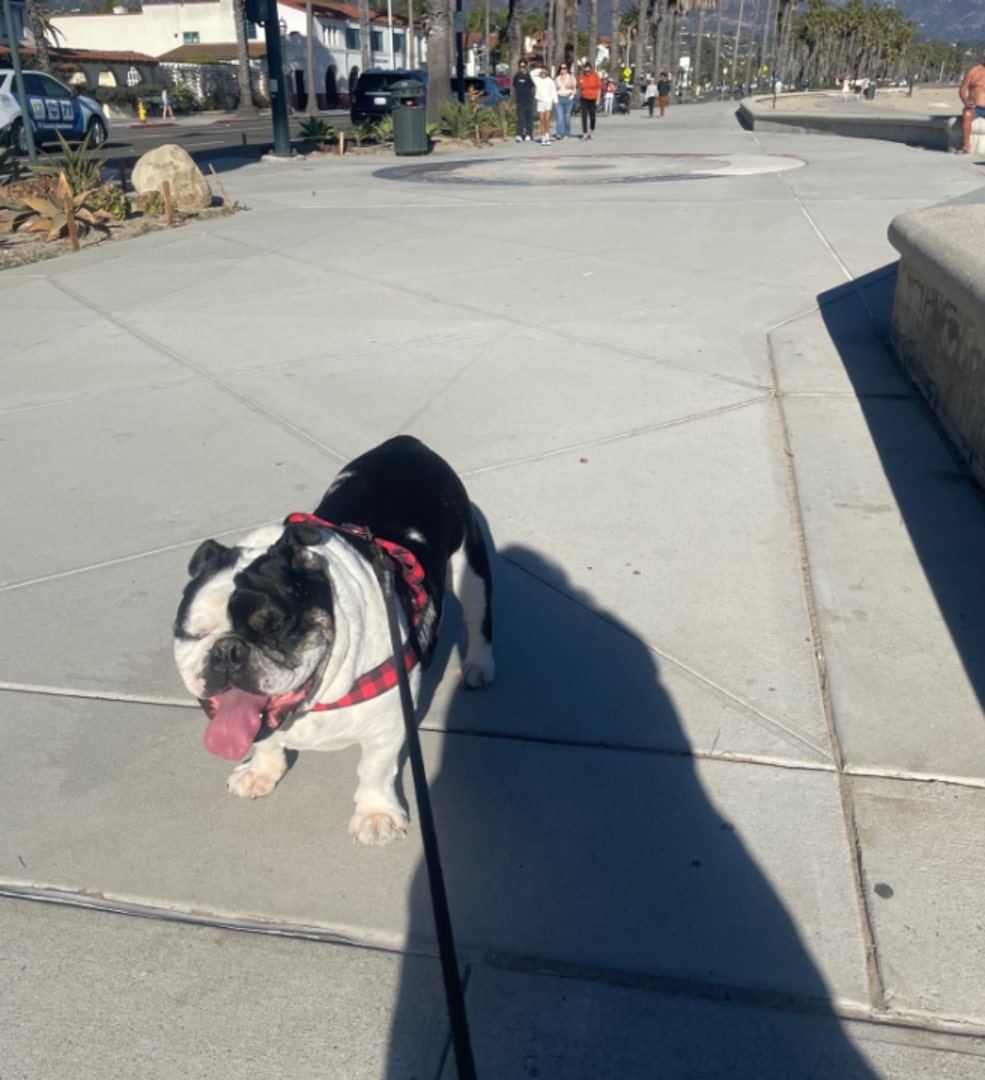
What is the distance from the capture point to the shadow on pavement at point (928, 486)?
12.5 ft

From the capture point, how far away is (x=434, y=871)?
84.7 inches

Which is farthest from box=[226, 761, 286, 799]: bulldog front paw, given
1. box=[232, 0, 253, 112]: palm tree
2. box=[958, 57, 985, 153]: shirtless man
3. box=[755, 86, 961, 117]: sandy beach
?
box=[232, 0, 253, 112]: palm tree

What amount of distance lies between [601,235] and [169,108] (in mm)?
47292

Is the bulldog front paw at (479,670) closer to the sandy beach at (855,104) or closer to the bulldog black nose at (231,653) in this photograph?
the bulldog black nose at (231,653)

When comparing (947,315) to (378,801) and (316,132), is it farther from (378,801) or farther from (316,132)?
(316,132)

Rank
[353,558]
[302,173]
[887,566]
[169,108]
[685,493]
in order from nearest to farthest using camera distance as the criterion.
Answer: [353,558]
[887,566]
[685,493]
[302,173]
[169,108]

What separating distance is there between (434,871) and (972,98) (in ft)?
66.6

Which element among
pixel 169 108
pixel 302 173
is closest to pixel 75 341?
pixel 302 173

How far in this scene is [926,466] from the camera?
201 inches

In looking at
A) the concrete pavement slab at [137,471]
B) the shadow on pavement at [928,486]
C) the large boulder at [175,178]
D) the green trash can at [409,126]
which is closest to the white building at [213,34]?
the green trash can at [409,126]

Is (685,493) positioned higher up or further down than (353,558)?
further down

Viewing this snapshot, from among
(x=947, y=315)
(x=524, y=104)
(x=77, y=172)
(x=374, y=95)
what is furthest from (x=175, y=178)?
(x=374, y=95)

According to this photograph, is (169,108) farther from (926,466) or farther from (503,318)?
(926,466)

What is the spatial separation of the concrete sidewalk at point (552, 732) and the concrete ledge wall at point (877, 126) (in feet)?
56.5
